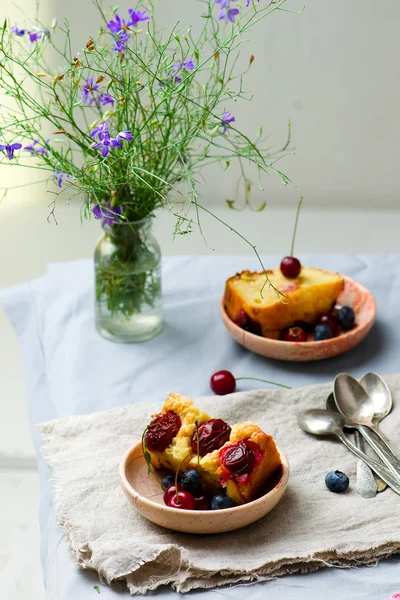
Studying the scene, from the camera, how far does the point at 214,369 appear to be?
5.24 feet

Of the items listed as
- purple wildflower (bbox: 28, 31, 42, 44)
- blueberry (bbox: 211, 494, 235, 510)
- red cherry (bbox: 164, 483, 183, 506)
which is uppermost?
purple wildflower (bbox: 28, 31, 42, 44)

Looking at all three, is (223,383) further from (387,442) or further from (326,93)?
(326,93)

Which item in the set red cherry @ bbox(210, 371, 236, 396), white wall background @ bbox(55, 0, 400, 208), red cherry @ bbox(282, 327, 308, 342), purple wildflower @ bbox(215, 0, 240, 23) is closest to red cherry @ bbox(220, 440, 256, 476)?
red cherry @ bbox(210, 371, 236, 396)

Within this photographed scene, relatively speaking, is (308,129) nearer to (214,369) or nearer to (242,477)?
(214,369)

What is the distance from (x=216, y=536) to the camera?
113 centimetres

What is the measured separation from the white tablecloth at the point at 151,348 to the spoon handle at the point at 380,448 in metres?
0.23

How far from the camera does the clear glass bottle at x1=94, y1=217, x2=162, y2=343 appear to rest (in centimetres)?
162

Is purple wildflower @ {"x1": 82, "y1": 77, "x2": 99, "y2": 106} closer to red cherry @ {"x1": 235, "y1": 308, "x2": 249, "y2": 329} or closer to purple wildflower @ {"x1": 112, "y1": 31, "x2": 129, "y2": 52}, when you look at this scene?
purple wildflower @ {"x1": 112, "y1": 31, "x2": 129, "y2": 52}

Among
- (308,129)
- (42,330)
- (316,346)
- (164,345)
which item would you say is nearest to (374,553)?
(316,346)

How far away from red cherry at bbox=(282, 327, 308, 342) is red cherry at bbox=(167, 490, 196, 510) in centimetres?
54

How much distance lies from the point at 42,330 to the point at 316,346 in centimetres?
59

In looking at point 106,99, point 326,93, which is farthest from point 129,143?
point 326,93

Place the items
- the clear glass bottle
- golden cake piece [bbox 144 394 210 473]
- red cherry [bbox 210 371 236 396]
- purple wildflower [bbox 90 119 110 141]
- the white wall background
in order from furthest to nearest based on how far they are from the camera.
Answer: the white wall background, the clear glass bottle, red cherry [bbox 210 371 236 396], purple wildflower [bbox 90 119 110 141], golden cake piece [bbox 144 394 210 473]

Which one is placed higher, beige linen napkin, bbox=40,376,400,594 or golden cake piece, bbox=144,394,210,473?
golden cake piece, bbox=144,394,210,473
